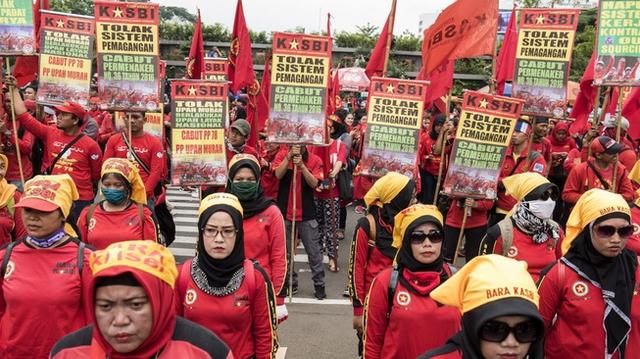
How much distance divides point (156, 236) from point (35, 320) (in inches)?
68.5

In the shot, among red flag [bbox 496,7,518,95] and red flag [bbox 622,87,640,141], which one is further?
red flag [bbox 496,7,518,95]

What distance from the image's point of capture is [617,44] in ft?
21.2

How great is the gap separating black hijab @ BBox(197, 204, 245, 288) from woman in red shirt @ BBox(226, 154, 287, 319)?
913 millimetres

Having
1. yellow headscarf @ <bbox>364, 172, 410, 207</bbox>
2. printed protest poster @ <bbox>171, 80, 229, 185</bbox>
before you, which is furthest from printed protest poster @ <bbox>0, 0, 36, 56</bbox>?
yellow headscarf @ <bbox>364, 172, 410, 207</bbox>

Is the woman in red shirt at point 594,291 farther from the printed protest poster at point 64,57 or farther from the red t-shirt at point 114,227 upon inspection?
the printed protest poster at point 64,57

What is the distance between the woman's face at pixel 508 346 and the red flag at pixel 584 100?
586 cm

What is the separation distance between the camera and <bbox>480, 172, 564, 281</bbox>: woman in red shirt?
14.0 ft

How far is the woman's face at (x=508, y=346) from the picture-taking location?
6.91 feet

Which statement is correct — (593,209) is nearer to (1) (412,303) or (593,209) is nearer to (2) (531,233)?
(2) (531,233)

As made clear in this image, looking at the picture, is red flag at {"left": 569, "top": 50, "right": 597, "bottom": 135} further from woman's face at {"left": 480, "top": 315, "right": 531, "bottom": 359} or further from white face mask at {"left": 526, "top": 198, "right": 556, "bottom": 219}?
woman's face at {"left": 480, "top": 315, "right": 531, "bottom": 359}

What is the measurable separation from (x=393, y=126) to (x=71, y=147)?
361 cm

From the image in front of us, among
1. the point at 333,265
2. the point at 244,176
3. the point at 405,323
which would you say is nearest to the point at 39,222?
the point at 244,176

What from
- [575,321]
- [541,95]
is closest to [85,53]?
[541,95]

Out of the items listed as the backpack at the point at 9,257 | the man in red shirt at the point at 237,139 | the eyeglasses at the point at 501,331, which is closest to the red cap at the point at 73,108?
the man in red shirt at the point at 237,139
